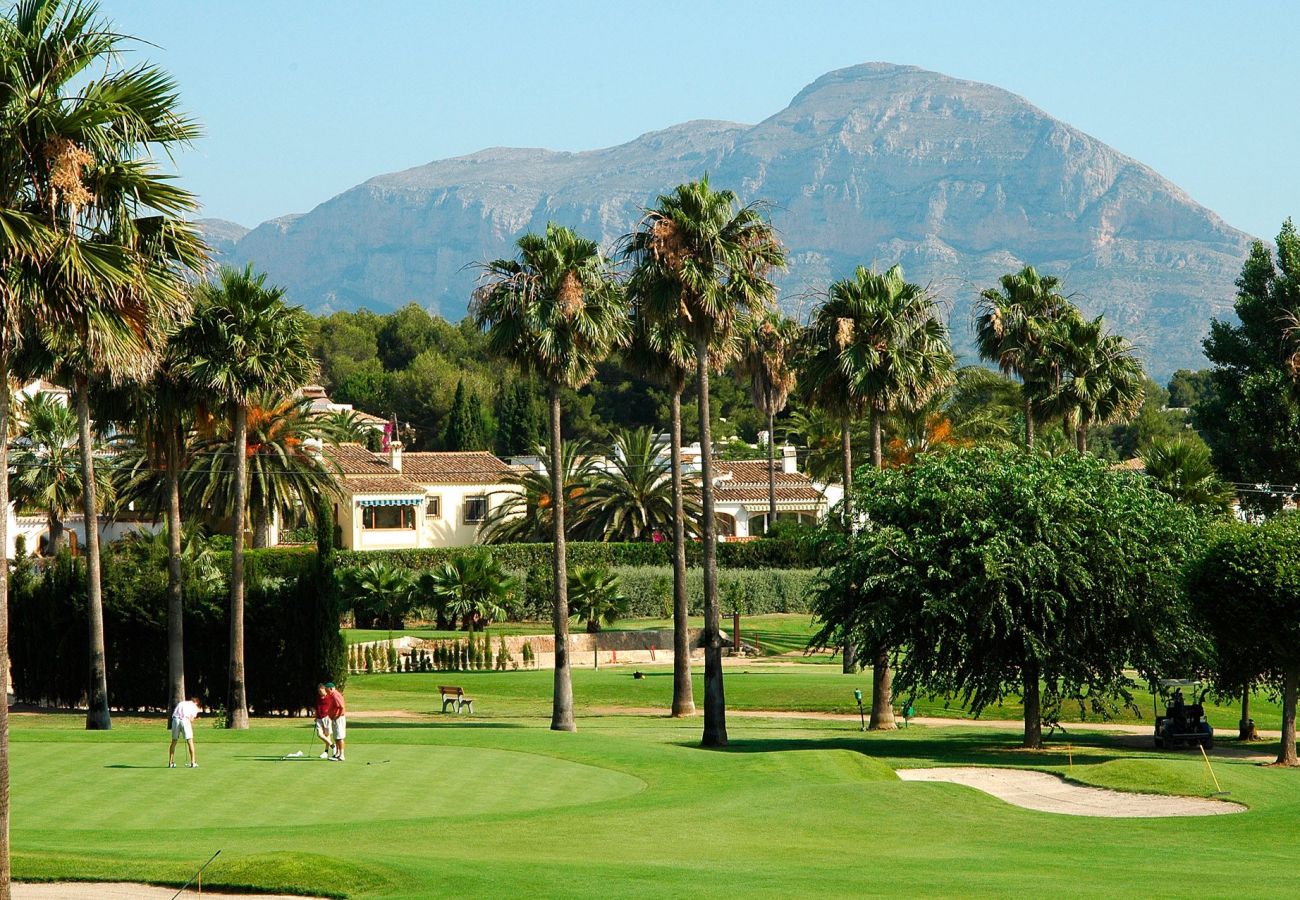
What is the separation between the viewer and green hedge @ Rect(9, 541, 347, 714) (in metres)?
44.6

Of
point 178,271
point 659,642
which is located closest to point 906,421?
point 659,642

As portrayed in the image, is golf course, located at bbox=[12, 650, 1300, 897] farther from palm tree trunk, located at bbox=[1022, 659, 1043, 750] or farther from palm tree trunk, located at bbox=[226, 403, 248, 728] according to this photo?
palm tree trunk, located at bbox=[226, 403, 248, 728]

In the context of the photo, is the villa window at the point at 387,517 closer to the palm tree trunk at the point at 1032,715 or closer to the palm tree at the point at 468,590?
the palm tree at the point at 468,590

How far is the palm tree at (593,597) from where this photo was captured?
6800 centimetres

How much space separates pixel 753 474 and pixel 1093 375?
44182mm

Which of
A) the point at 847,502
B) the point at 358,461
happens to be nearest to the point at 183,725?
the point at 847,502

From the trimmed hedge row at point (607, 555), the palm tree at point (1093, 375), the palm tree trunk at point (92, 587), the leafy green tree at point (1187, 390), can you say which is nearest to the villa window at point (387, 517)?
the trimmed hedge row at point (607, 555)

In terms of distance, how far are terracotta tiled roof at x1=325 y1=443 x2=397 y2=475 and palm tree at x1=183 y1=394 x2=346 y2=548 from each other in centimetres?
1721

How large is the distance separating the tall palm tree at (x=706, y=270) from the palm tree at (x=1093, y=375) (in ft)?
73.9

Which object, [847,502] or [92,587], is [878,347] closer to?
[847,502]

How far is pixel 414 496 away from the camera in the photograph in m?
86.4

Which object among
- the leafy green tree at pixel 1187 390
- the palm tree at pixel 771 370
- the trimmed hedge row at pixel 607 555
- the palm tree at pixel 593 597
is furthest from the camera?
the leafy green tree at pixel 1187 390

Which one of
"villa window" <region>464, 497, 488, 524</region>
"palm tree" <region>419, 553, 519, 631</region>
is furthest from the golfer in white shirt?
"villa window" <region>464, 497, 488, 524</region>

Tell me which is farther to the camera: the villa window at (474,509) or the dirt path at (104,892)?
the villa window at (474,509)
